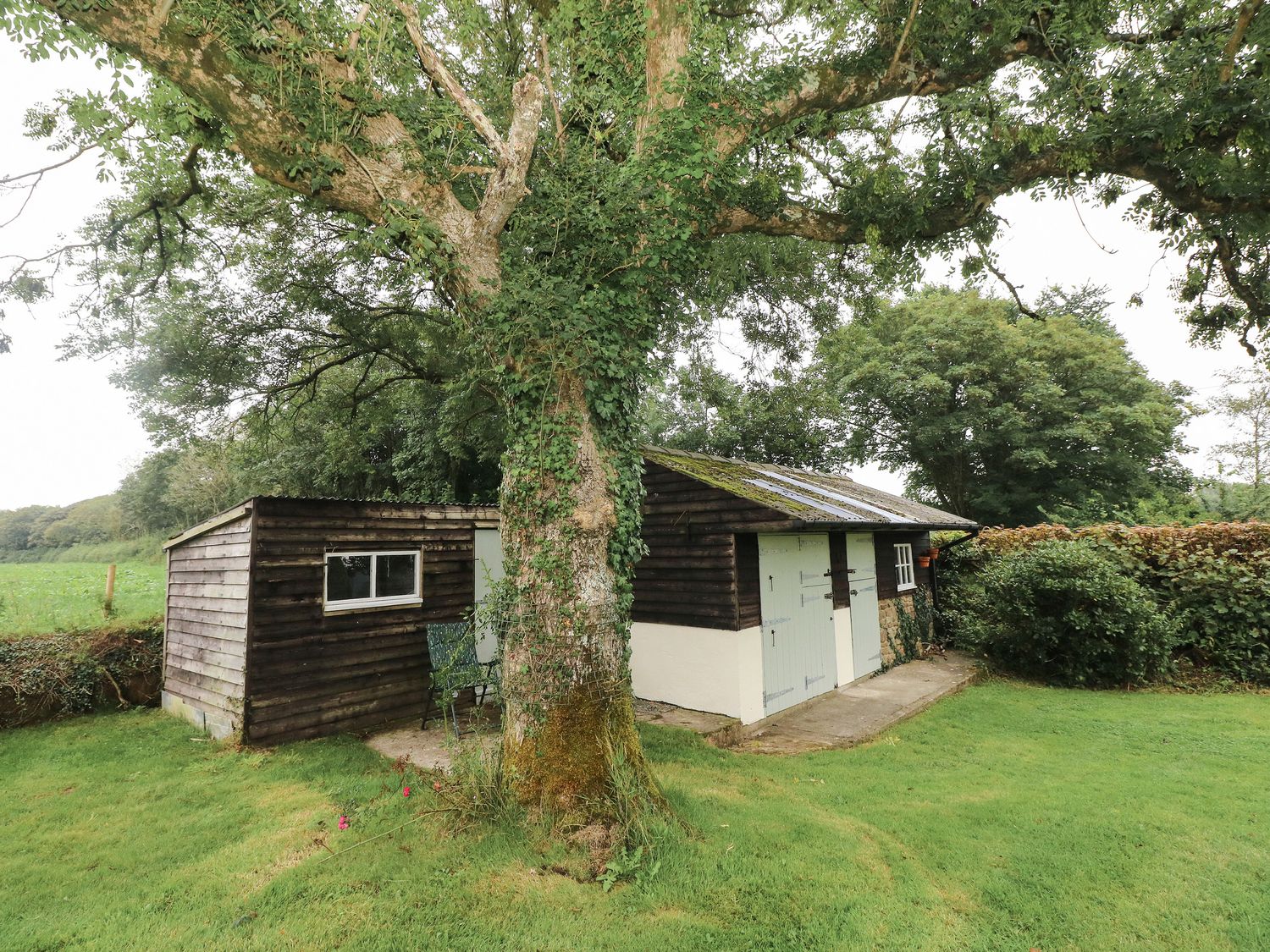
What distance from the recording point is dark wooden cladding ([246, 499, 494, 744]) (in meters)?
6.35

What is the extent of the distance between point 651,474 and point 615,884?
18.5ft

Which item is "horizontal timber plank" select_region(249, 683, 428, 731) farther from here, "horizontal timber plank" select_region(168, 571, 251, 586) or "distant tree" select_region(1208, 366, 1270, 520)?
"distant tree" select_region(1208, 366, 1270, 520)

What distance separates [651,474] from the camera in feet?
27.8

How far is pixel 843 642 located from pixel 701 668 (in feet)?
10.2

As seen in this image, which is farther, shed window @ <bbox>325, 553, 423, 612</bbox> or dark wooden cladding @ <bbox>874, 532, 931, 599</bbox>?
dark wooden cladding @ <bbox>874, 532, 931, 599</bbox>

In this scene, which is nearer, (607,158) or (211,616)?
(607,158)

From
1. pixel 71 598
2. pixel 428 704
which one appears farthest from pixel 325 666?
pixel 71 598

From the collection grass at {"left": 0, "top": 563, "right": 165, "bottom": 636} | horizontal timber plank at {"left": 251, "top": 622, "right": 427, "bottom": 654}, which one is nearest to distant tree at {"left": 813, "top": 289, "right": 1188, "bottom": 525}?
horizontal timber plank at {"left": 251, "top": 622, "right": 427, "bottom": 654}

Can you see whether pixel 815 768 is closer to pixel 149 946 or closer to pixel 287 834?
pixel 287 834

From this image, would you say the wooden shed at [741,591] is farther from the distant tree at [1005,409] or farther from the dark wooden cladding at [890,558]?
the distant tree at [1005,409]

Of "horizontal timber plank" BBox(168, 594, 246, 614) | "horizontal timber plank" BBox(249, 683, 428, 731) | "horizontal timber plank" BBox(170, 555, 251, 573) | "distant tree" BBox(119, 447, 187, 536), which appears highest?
"distant tree" BBox(119, 447, 187, 536)

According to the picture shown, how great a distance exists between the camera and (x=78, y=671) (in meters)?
7.81

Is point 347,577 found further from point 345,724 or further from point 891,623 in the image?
point 891,623

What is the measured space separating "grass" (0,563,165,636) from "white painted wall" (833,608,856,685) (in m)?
10.8
